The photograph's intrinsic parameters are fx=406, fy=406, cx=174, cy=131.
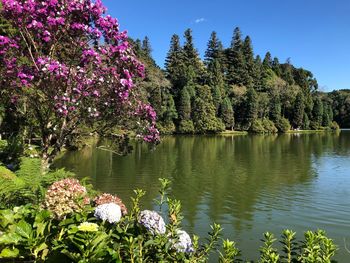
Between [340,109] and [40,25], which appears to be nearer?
[40,25]

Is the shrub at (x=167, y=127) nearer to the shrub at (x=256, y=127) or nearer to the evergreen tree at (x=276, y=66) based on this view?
the shrub at (x=256, y=127)

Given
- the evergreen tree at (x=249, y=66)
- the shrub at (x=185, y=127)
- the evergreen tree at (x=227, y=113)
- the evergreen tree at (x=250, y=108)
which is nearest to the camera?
the shrub at (x=185, y=127)

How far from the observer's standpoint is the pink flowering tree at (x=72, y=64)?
7.98 metres

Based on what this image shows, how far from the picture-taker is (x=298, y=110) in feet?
256

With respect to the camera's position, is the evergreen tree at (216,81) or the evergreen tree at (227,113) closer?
the evergreen tree at (227,113)

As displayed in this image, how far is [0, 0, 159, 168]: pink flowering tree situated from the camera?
26.2 ft

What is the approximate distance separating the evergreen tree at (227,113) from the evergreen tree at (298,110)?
17.2 meters

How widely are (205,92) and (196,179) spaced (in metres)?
48.0

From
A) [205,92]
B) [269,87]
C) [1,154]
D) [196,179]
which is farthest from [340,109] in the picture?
[1,154]

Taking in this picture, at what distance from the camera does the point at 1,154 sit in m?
10.7

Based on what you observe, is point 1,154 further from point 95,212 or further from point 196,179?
point 196,179

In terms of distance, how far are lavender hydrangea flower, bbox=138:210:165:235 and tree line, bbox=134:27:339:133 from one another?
48845mm

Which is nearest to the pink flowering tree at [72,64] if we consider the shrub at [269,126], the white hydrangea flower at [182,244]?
the white hydrangea flower at [182,244]

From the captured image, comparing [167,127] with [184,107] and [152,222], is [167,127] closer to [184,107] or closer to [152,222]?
[184,107]
